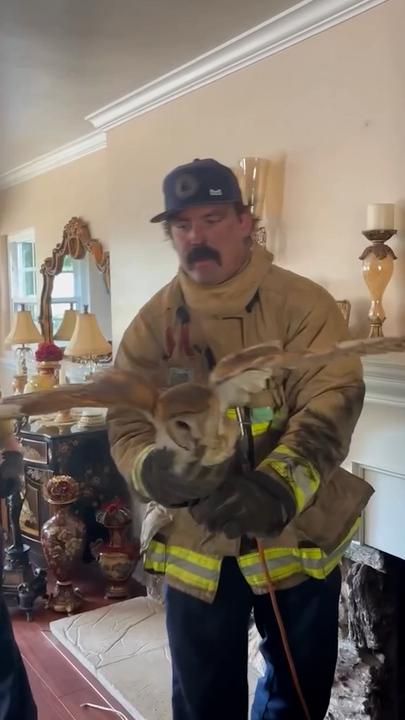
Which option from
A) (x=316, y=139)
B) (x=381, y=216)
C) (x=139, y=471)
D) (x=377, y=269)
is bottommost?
(x=139, y=471)

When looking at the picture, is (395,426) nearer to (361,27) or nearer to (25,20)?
(361,27)

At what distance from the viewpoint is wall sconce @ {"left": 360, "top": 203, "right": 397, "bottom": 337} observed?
155 centimetres

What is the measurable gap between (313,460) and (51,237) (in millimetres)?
2881

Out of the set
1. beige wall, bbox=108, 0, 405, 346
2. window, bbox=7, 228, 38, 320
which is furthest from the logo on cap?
window, bbox=7, 228, 38, 320

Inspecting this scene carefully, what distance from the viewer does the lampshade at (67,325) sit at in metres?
3.40

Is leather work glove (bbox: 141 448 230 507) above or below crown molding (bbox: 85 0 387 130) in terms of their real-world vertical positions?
below

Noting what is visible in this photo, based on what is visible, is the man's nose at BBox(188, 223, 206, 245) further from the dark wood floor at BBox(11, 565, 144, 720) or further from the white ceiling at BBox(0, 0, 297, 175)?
the dark wood floor at BBox(11, 565, 144, 720)

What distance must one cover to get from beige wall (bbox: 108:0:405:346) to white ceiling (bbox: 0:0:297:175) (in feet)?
0.49

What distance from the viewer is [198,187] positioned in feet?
3.23

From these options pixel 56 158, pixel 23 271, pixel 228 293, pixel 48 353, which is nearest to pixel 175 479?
pixel 228 293

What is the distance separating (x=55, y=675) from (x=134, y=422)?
4.83ft

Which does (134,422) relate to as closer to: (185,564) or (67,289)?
(185,564)

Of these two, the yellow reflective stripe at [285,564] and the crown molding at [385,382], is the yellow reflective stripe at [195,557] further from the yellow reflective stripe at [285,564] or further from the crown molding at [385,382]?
the crown molding at [385,382]

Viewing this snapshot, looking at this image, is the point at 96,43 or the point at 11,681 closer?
the point at 11,681
